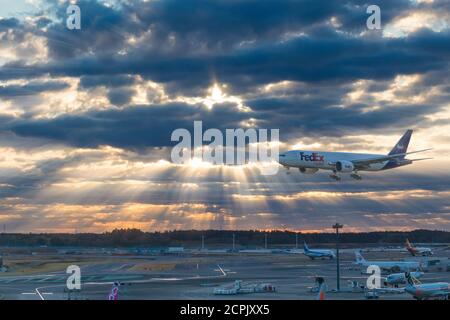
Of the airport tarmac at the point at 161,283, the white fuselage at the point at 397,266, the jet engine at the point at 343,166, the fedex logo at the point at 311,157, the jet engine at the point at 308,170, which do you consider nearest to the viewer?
the airport tarmac at the point at 161,283

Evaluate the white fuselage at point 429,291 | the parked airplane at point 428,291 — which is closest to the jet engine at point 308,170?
the parked airplane at point 428,291

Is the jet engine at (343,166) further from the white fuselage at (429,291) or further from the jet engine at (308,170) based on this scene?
the white fuselage at (429,291)

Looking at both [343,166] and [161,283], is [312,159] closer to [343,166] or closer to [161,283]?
[343,166]

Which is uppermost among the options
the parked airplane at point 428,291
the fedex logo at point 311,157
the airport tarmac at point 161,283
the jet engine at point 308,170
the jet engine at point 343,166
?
the fedex logo at point 311,157

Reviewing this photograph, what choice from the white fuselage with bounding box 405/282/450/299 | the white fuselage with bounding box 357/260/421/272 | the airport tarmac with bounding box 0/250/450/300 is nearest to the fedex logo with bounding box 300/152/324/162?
the airport tarmac with bounding box 0/250/450/300

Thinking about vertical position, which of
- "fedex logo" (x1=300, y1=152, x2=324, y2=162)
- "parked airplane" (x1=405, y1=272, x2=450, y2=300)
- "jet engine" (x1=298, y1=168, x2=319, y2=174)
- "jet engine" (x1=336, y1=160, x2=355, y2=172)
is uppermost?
"fedex logo" (x1=300, y1=152, x2=324, y2=162)

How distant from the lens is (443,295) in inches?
4380

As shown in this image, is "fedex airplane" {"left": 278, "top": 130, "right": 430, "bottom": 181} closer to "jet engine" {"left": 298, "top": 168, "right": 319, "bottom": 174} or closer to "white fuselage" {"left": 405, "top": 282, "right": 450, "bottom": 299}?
"jet engine" {"left": 298, "top": 168, "right": 319, "bottom": 174}

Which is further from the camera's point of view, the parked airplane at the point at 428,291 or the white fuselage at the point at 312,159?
the white fuselage at the point at 312,159

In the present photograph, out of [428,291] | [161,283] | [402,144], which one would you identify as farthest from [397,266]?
[161,283]
